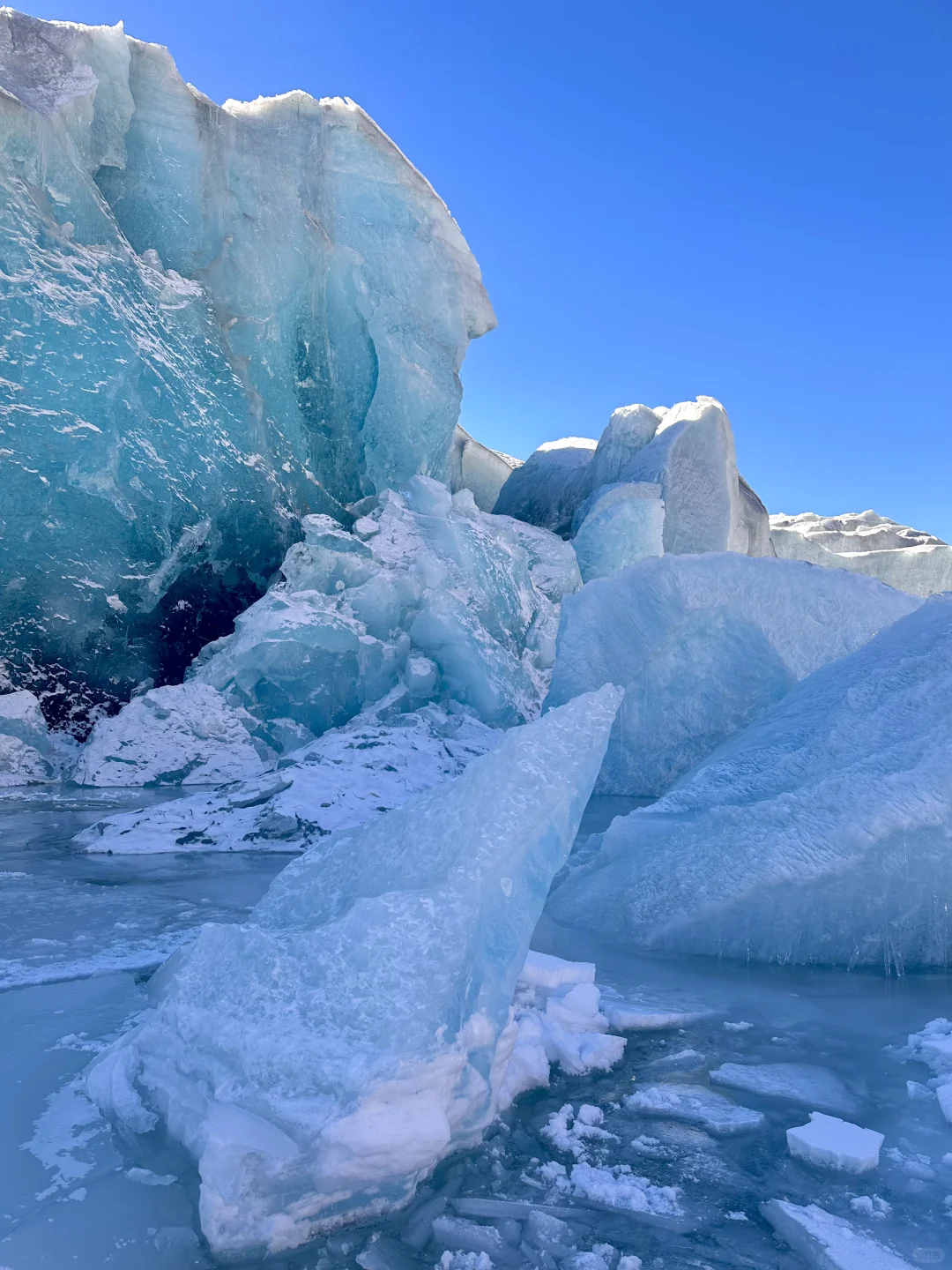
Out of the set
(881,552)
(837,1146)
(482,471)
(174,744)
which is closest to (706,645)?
(174,744)

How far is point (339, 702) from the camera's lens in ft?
29.5

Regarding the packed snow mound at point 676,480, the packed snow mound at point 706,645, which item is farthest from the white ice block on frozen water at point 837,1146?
the packed snow mound at point 676,480

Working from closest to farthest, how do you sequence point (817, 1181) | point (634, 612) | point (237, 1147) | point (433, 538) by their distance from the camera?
point (237, 1147) < point (817, 1181) < point (634, 612) < point (433, 538)

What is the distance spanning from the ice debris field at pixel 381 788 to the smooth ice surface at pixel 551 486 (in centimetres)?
137

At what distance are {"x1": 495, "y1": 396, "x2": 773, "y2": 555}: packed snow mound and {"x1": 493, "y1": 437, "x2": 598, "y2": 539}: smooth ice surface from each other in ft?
0.07

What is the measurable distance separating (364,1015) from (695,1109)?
830mm

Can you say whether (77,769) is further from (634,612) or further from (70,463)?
(634,612)

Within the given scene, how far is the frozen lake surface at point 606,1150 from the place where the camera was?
1.66 meters

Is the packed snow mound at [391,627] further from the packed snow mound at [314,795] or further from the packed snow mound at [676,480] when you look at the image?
the packed snow mound at [676,480]

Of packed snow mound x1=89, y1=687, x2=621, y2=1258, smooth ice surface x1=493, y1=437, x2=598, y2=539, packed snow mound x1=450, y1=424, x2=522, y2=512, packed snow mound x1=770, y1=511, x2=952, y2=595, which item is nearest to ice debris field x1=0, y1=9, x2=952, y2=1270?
packed snow mound x1=89, y1=687, x2=621, y2=1258

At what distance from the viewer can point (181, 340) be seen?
368 inches

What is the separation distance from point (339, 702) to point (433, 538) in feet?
6.93

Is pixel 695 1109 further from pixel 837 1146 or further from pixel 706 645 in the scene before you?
pixel 706 645

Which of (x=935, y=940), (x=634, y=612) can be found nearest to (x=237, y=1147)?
(x=935, y=940)
